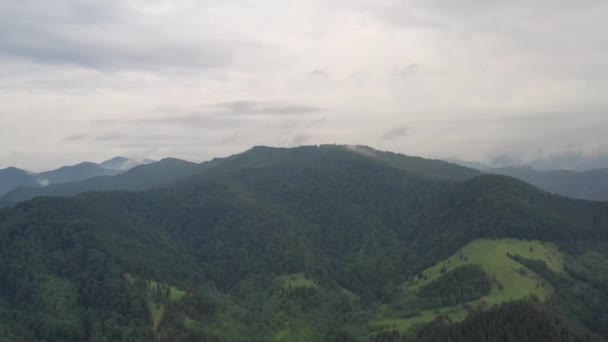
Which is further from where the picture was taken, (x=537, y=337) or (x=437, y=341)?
(x=437, y=341)

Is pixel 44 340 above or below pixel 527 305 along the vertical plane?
below

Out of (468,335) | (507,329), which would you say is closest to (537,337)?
(507,329)

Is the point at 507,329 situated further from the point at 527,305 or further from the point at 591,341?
the point at 591,341

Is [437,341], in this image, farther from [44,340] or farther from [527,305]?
[44,340]

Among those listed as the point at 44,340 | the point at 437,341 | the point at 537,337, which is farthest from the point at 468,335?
the point at 44,340

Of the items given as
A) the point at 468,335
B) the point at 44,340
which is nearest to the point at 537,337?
the point at 468,335

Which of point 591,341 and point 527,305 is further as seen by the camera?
point 527,305

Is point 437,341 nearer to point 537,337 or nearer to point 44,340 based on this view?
point 537,337
